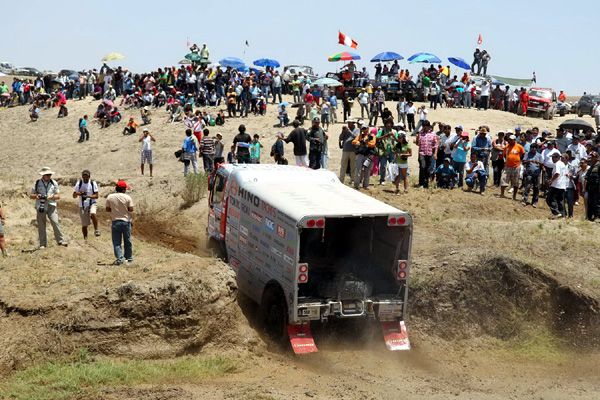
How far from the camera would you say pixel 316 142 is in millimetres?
21766

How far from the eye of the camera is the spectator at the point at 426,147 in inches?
867

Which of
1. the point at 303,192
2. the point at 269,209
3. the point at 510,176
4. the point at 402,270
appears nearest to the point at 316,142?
the point at 510,176

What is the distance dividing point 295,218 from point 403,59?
29445mm

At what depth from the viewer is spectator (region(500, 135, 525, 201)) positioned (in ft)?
73.0

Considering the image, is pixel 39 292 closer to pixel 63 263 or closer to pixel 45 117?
pixel 63 263

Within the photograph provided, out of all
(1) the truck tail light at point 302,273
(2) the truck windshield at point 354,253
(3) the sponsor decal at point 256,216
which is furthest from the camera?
(3) the sponsor decal at point 256,216

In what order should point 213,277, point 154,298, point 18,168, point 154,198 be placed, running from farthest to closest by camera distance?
point 18,168
point 154,198
point 213,277
point 154,298

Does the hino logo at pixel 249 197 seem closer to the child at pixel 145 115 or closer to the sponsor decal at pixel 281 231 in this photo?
the sponsor decal at pixel 281 231

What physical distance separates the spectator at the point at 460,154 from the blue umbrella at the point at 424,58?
58.6 feet

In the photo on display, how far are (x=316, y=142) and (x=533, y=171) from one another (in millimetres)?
6872

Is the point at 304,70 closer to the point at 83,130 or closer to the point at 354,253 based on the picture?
the point at 83,130

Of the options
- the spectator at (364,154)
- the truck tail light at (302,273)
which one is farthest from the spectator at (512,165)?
the truck tail light at (302,273)

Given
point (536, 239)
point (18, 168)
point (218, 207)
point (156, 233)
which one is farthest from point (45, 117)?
point (536, 239)

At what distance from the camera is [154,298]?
11562 mm
